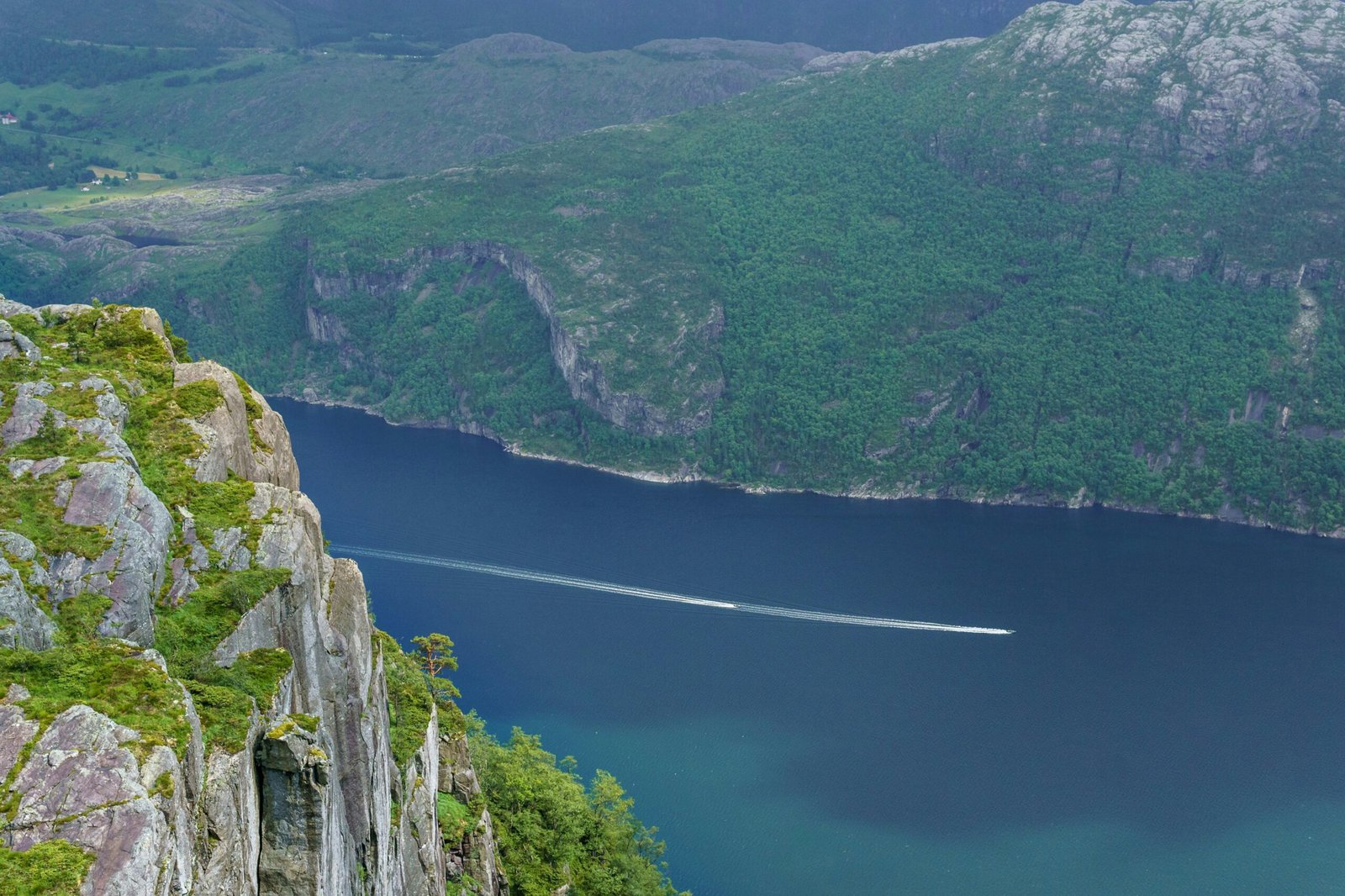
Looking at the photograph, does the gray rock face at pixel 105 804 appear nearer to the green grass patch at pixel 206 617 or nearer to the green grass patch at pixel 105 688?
the green grass patch at pixel 105 688

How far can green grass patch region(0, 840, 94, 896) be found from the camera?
47.9 feet

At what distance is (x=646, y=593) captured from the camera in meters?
88.8

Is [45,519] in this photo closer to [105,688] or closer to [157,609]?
[157,609]

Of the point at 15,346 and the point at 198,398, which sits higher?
the point at 15,346

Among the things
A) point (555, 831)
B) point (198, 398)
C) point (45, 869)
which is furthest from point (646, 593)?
point (45, 869)

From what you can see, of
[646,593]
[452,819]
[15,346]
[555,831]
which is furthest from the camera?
[646,593]

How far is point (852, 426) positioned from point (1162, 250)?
1565 inches

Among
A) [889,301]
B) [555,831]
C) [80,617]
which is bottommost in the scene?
[555,831]

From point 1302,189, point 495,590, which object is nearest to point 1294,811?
point 495,590

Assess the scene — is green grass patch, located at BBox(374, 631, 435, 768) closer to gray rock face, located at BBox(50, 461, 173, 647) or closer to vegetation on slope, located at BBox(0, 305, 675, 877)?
vegetation on slope, located at BBox(0, 305, 675, 877)

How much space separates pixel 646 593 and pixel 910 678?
20036 mm

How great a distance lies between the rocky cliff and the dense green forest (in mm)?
98261

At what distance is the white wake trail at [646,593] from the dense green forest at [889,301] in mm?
36615

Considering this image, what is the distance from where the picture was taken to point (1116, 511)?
115812 millimetres
